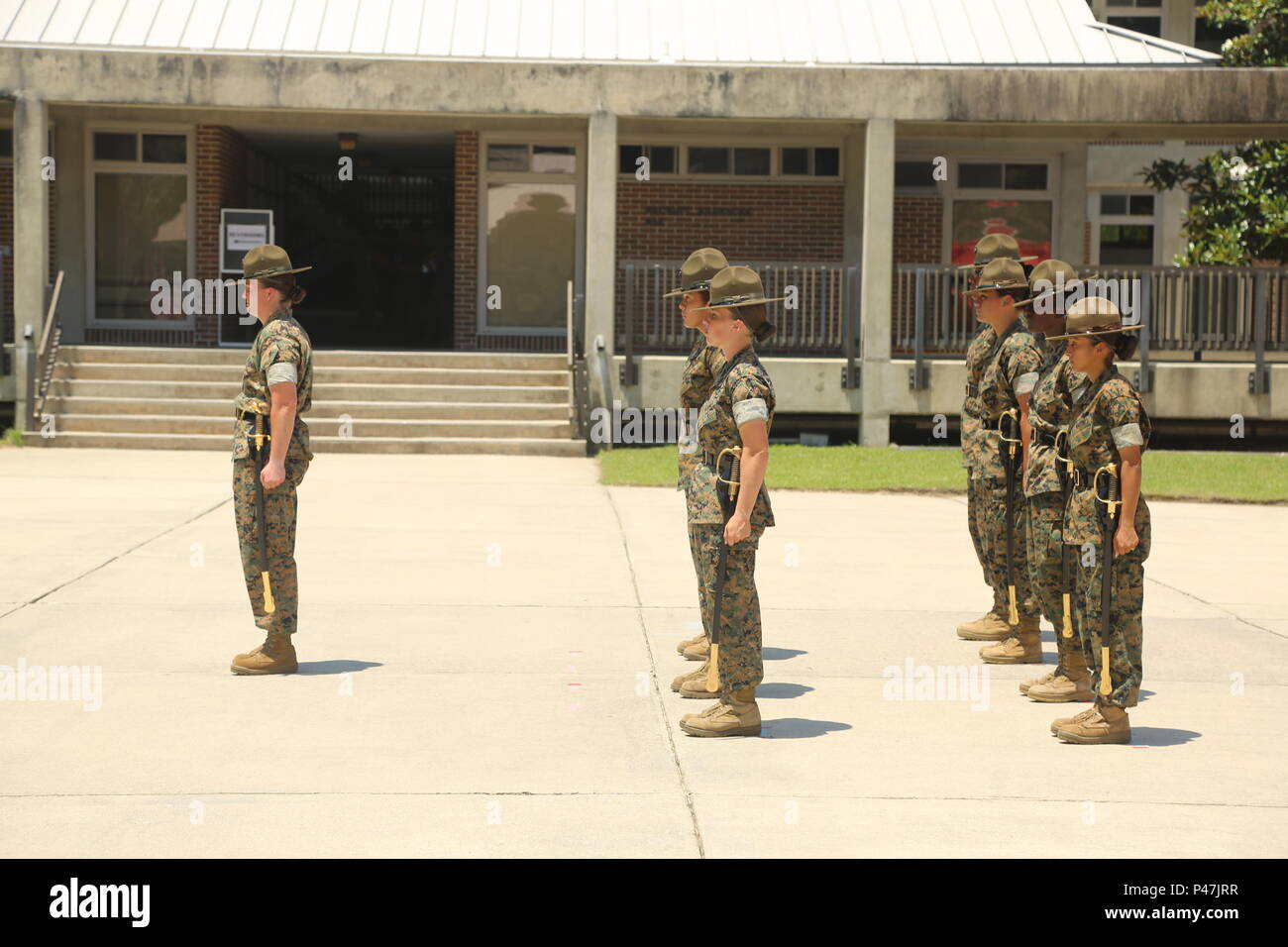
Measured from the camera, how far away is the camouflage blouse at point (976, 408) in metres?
8.02

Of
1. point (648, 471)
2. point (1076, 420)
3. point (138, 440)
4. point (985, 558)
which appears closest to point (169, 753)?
point (1076, 420)

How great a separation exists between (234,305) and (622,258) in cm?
555

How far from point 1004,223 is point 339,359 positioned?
1005 cm

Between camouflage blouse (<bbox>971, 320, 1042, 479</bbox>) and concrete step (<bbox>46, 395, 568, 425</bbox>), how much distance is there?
1180 cm

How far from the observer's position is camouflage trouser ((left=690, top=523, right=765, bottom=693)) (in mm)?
6133

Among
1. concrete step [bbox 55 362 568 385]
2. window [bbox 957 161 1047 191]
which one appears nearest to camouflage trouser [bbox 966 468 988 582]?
concrete step [bbox 55 362 568 385]

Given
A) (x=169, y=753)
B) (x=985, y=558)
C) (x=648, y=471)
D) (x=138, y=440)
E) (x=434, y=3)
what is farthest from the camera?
(x=434, y=3)

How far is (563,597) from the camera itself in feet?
31.6

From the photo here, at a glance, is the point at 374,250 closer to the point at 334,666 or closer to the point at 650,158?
the point at 650,158

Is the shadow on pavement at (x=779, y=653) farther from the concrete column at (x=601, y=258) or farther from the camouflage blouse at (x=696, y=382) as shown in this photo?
the concrete column at (x=601, y=258)

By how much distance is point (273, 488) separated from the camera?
720cm

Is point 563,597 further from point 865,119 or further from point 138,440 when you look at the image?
point 865,119

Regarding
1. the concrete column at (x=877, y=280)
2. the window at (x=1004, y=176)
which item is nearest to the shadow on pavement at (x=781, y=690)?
the concrete column at (x=877, y=280)

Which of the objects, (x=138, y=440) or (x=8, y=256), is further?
(x=8, y=256)
